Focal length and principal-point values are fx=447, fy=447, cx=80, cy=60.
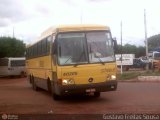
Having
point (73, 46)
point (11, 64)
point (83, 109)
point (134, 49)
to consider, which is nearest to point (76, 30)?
point (73, 46)

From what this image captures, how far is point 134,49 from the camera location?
301ft

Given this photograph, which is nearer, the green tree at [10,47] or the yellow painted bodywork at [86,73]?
the yellow painted bodywork at [86,73]

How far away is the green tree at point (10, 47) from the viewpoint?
197 ft

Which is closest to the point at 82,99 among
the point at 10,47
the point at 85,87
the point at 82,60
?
the point at 85,87

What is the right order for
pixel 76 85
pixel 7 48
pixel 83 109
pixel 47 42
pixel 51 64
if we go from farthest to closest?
1. pixel 7 48
2. pixel 47 42
3. pixel 51 64
4. pixel 76 85
5. pixel 83 109

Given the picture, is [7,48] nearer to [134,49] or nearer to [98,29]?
[134,49]

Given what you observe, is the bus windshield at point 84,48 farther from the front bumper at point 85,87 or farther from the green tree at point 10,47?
the green tree at point 10,47

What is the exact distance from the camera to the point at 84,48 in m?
17.9

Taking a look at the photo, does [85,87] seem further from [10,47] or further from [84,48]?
[10,47]

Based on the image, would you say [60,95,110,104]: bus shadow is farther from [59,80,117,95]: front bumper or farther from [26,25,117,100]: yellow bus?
[59,80,117,95]: front bumper

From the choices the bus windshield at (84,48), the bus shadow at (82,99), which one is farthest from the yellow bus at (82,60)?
the bus shadow at (82,99)

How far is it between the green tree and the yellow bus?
41930mm

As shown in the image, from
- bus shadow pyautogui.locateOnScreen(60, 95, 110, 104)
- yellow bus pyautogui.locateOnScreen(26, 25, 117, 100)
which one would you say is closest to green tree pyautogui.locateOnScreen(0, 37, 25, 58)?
bus shadow pyautogui.locateOnScreen(60, 95, 110, 104)

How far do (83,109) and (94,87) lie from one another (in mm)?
1928
